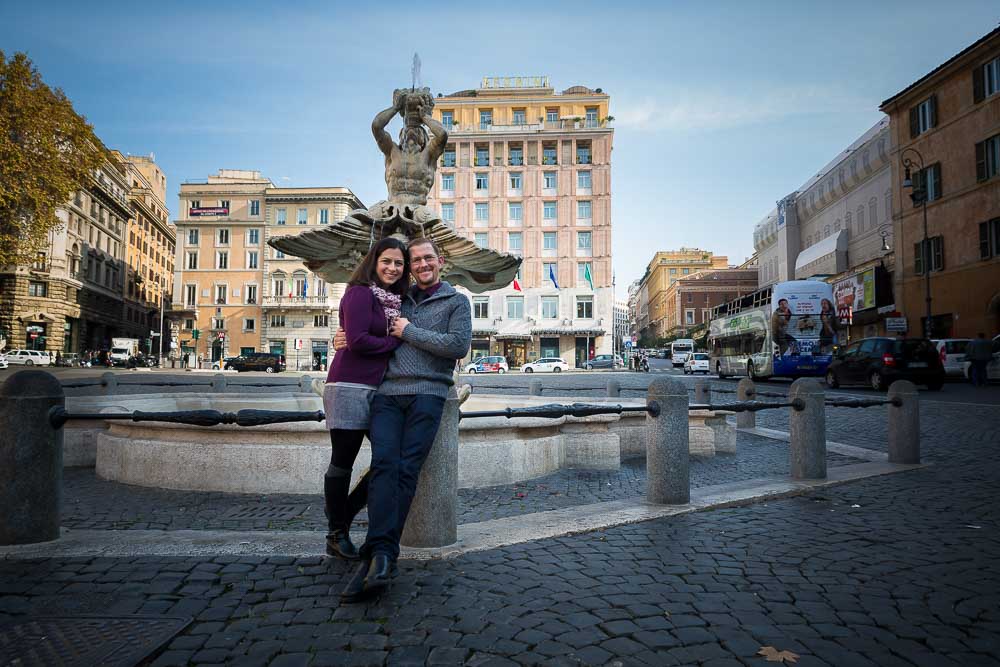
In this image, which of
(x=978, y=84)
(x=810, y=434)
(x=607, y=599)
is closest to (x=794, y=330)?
(x=978, y=84)

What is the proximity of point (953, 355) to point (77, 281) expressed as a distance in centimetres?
5668

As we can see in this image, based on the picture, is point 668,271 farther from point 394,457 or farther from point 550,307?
point 394,457

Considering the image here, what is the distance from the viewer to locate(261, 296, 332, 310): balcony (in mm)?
57675

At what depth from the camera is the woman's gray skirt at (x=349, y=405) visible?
127 inches

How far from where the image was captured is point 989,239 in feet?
89.8

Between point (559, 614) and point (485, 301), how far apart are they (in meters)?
50.9

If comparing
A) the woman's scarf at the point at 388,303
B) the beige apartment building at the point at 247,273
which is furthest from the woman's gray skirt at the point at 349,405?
the beige apartment building at the point at 247,273

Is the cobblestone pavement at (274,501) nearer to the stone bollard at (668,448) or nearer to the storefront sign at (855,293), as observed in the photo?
the stone bollard at (668,448)

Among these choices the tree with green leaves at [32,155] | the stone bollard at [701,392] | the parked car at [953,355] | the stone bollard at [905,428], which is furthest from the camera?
the tree with green leaves at [32,155]

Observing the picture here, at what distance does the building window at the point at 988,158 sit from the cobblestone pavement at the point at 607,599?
3043 centimetres

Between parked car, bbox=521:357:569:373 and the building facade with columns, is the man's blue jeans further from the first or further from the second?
the building facade with columns

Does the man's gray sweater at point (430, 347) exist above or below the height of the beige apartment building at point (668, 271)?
below

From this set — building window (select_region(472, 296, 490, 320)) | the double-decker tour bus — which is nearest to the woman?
the double-decker tour bus

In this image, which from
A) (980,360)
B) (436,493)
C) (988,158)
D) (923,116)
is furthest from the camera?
(923,116)
